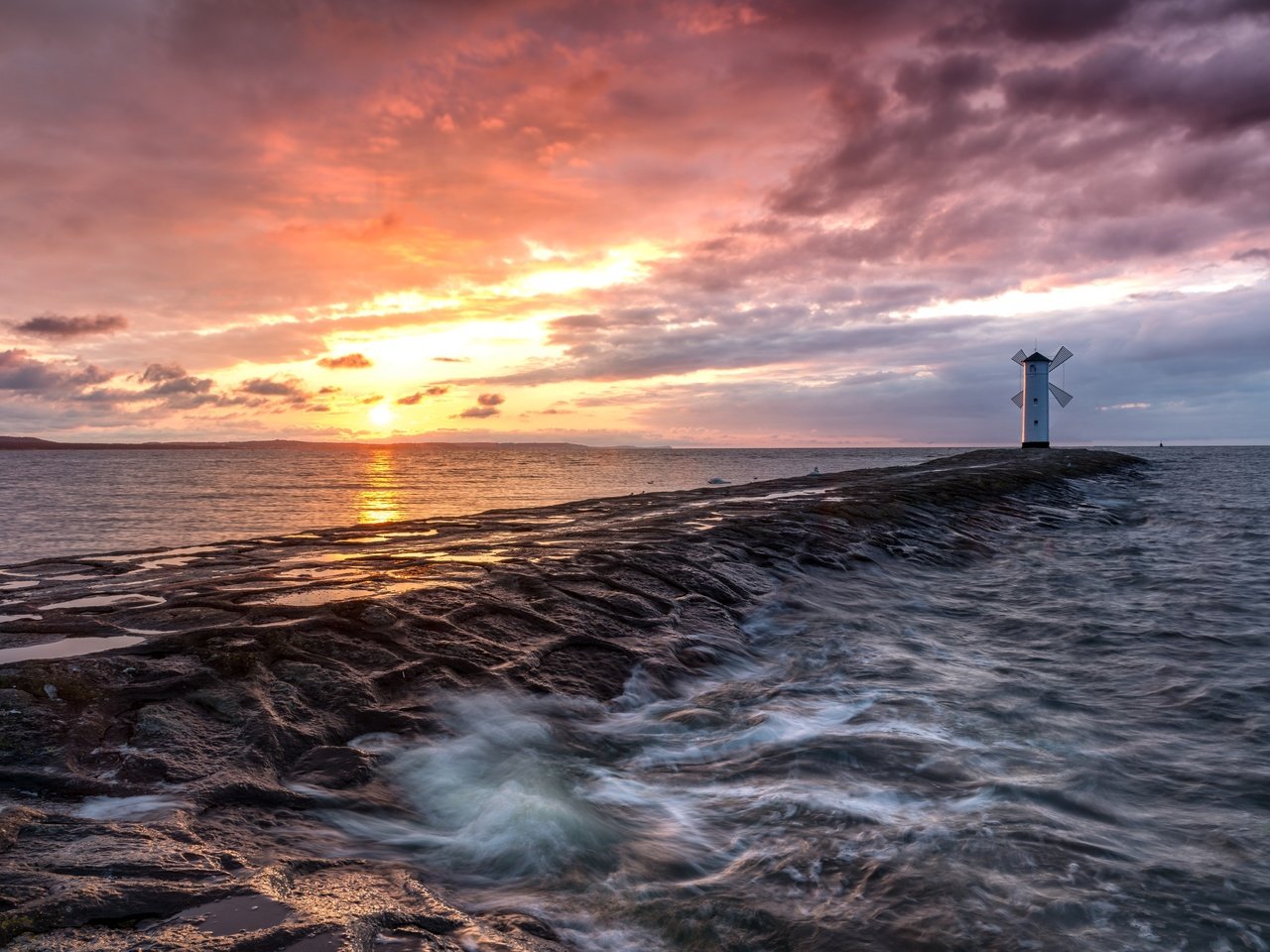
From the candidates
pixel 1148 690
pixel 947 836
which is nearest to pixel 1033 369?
pixel 1148 690

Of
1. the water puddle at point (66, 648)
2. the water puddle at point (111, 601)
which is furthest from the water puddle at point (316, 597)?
the water puddle at point (66, 648)

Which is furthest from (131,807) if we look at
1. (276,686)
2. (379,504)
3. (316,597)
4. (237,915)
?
(379,504)

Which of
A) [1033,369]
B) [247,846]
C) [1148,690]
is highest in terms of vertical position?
[1033,369]

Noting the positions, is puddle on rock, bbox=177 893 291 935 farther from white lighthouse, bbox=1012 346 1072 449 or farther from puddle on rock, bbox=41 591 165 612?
white lighthouse, bbox=1012 346 1072 449

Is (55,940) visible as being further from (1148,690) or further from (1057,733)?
(1148,690)

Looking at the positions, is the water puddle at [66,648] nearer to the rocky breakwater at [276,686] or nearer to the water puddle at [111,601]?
the rocky breakwater at [276,686]

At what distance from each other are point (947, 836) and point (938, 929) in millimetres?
1023

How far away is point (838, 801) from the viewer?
526 centimetres

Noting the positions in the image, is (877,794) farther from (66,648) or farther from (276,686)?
(66,648)

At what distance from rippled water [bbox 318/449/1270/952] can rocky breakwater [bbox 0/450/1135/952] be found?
39 centimetres

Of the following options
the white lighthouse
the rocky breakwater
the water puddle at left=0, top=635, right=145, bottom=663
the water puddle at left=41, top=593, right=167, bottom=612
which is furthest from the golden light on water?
the white lighthouse

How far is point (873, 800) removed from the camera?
208 inches

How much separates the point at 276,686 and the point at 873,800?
437 cm

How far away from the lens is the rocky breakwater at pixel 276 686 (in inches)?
126
